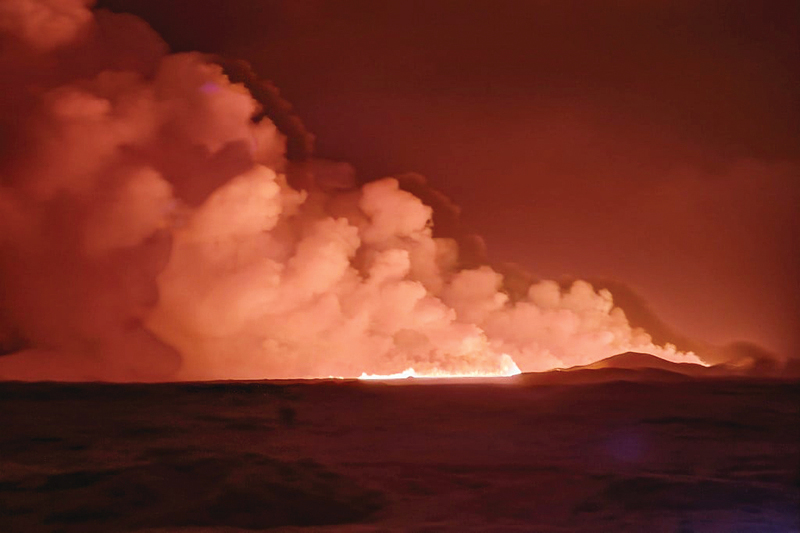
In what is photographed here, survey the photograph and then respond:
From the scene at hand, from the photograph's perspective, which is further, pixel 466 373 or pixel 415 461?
pixel 466 373

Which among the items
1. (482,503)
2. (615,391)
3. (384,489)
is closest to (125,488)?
(384,489)

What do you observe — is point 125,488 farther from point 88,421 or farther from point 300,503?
point 88,421

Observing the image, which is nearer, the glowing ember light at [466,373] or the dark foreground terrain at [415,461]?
the dark foreground terrain at [415,461]

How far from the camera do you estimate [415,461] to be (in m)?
4.01

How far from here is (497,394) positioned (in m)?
6.20

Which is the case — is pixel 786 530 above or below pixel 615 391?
below

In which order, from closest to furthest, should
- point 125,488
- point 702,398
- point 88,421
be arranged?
point 125,488, point 88,421, point 702,398

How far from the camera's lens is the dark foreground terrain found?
121 inches

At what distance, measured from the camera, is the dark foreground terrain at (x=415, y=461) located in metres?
3.06

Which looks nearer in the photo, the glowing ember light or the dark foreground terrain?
the dark foreground terrain

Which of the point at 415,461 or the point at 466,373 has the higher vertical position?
the point at 466,373

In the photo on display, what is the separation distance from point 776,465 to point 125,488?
11.2 feet

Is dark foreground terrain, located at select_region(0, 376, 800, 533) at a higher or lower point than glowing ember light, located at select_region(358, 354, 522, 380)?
lower

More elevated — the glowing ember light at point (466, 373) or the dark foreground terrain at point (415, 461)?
the glowing ember light at point (466, 373)
